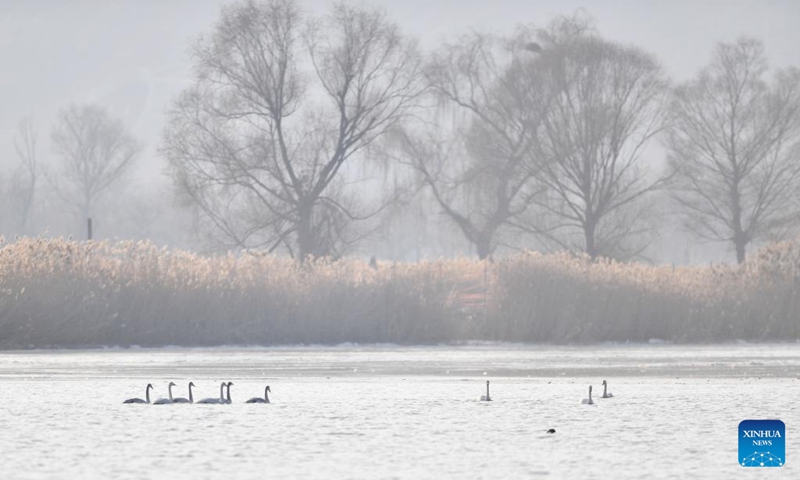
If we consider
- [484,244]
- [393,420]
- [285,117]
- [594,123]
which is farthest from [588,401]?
[484,244]

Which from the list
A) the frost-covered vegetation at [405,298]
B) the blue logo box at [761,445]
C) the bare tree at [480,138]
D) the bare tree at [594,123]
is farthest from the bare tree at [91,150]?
the blue logo box at [761,445]

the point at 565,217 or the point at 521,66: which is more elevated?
the point at 521,66

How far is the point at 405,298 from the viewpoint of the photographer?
3316cm

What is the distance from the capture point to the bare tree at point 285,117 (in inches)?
1816

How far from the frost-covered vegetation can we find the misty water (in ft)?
26.3

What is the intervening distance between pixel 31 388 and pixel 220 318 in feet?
46.6

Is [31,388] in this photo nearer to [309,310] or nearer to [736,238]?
[309,310]

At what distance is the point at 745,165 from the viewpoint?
5666 centimetres

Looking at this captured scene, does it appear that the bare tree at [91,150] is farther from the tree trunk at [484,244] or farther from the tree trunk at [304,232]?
the tree trunk at [304,232]

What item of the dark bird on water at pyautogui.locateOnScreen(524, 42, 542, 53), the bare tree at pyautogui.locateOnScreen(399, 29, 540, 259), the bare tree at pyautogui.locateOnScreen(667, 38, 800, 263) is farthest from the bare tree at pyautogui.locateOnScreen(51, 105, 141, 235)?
the dark bird on water at pyautogui.locateOnScreen(524, 42, 542, 53)

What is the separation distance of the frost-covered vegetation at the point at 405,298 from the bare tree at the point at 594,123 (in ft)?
55.4

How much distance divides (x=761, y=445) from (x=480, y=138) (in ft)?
137

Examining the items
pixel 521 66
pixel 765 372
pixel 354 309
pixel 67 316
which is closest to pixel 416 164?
pixel 521 66

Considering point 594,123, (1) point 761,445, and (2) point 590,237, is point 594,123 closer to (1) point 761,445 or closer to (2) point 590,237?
(2) point 590,237
